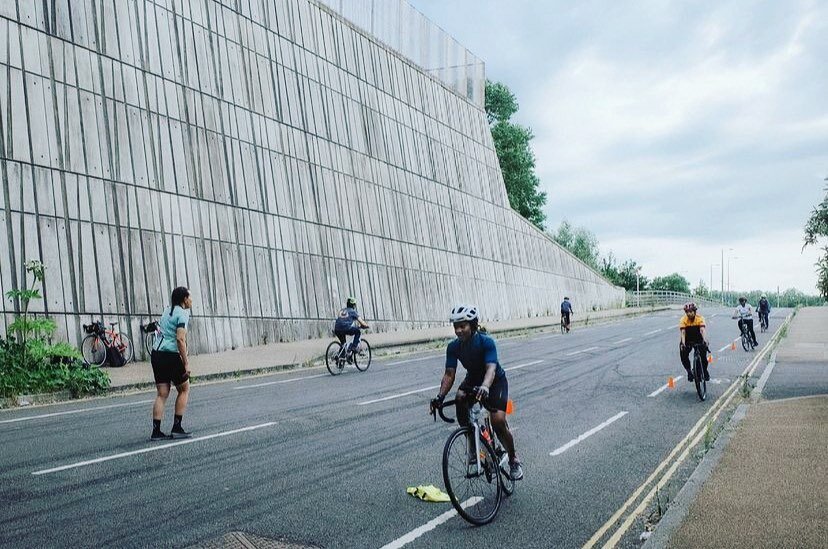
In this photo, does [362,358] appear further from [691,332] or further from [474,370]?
[474,370]

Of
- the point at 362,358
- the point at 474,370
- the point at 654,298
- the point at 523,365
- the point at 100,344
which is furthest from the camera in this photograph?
the point at 654,298

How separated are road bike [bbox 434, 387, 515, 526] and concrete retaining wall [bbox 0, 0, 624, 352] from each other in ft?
47.9

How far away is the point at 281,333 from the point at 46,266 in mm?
9699

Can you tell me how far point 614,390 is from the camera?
15.4 meters

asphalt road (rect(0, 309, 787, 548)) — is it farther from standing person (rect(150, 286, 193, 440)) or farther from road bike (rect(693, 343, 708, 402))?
standing person (rect(150, 286, 193, 440))

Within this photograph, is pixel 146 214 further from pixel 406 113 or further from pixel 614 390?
pixel 406 113

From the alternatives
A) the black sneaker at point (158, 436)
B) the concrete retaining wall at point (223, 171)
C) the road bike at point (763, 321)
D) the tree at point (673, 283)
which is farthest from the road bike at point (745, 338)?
the tree at point (673, 283)

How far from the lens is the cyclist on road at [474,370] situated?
6.75 meters

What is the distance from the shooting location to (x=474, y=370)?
7000 mm

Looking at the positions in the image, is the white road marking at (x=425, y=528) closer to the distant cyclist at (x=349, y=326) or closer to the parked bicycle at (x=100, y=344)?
the distant cyclist at (x=349, y=326)

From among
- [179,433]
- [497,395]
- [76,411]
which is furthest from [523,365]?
[497,395]

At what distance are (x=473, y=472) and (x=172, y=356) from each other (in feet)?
16.5

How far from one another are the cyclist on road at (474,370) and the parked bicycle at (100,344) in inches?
544

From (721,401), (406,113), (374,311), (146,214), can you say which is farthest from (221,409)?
(406,113)
